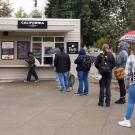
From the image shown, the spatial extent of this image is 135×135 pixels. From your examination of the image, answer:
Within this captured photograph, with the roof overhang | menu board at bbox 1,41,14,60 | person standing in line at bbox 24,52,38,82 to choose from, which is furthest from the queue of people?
menu board at bbox 1,41,14,60

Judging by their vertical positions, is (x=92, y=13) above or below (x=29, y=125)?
above

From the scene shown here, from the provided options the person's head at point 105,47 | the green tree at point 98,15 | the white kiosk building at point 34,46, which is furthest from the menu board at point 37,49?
the person's head at point 105,47

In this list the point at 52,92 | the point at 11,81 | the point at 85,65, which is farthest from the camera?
the point at 11,81

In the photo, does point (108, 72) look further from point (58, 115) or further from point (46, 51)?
point (46, 51)

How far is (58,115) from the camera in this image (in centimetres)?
1203

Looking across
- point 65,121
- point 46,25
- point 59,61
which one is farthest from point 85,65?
point 46,25

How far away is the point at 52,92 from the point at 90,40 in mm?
31718

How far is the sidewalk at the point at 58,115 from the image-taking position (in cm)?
983

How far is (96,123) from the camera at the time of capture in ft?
35.4

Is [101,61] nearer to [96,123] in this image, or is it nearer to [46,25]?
[96,123]

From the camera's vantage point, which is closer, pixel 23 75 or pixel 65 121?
pixel 65 121

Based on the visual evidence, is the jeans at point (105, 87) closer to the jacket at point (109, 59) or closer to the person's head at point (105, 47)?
the jacket at point (109, 59)

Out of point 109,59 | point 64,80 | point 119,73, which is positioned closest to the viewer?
point 109,59

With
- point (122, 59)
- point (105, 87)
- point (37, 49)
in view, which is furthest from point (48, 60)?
point (105, 87)
